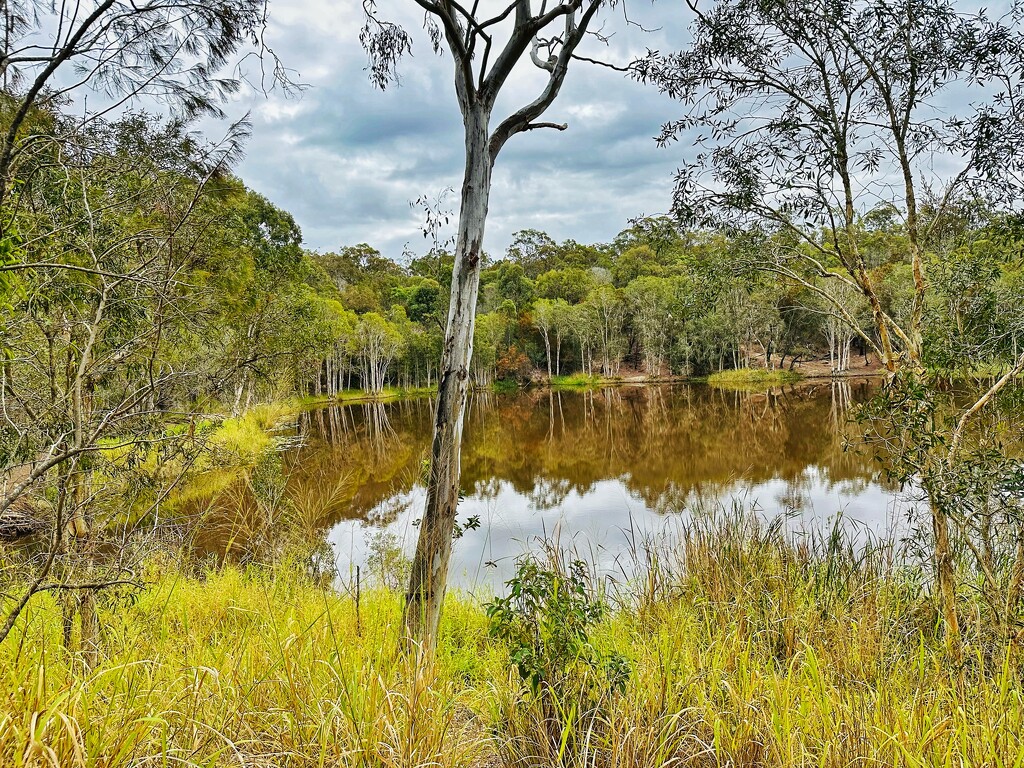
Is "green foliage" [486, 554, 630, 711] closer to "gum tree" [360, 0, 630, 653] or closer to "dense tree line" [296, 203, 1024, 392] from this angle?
"gum tree" [360, 0, 630, 653]

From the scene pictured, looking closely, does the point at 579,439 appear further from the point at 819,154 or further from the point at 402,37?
the point at 402,37

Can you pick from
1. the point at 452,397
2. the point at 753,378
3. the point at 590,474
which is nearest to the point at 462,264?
the point at 452,397

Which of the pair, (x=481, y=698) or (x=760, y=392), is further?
(x=760, y=392)

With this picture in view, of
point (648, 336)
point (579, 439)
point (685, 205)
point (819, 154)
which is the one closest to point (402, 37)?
point (685, 205)

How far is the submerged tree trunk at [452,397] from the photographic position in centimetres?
248

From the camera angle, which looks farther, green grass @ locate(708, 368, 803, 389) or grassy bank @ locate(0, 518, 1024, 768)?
green grass @ locate(708, 368, 803, 389)

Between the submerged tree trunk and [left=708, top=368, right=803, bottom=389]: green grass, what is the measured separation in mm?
34751

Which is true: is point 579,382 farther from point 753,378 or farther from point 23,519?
point 23,519

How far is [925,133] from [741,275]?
1.52 m

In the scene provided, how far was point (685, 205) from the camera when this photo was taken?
4.31 meters

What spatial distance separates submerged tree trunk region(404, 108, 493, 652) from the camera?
248 centimetres

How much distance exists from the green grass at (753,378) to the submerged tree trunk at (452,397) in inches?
1368

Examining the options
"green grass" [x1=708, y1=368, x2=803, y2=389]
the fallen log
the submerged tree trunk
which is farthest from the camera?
"green grass" [x1=708, y1=368, x2=803, y2=389]

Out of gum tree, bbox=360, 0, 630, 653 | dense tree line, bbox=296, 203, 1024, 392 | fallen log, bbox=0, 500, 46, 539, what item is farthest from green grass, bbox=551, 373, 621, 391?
gum tree, bbox=360, 0, 630, 653
